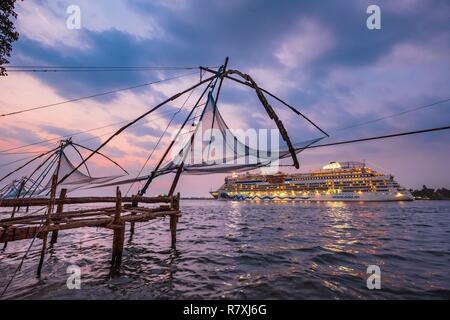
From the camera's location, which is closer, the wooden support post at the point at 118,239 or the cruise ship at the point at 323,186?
the wooden support post at the point at 118,239

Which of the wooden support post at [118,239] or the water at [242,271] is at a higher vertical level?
the wooden support post at [118,239]

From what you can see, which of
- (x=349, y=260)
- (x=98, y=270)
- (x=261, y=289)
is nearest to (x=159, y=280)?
(x=98, y=270)

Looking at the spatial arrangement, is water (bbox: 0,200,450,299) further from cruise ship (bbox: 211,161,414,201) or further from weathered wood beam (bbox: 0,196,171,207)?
cruise ship (bbox: 211,161,414,201)

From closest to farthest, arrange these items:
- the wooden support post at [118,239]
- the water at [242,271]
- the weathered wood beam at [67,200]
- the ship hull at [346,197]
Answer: the water at [242,271] < the wooden support post at [118,239] < the weathered wood beam at [67,200] < the ship hull at [346,197]

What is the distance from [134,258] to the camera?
321 inches

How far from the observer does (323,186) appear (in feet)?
248

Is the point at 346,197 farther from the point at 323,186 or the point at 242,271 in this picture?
the point at 242,271

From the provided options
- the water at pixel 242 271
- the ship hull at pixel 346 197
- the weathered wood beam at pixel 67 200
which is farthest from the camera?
the ship hull at pixel 346 197

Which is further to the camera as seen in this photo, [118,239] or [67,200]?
[67,200]

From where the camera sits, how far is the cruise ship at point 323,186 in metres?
69.7

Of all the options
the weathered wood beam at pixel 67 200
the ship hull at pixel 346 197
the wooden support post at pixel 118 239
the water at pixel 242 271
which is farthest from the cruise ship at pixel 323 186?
the wooden support post at pixel 118 239

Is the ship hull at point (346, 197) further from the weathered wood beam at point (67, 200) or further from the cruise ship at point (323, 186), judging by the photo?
the weathered wood beam at point (67, 200)

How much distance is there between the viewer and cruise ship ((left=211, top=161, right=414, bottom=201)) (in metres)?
69.7

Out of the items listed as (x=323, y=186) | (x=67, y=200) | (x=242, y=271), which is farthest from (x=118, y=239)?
(x=323, y=186)
